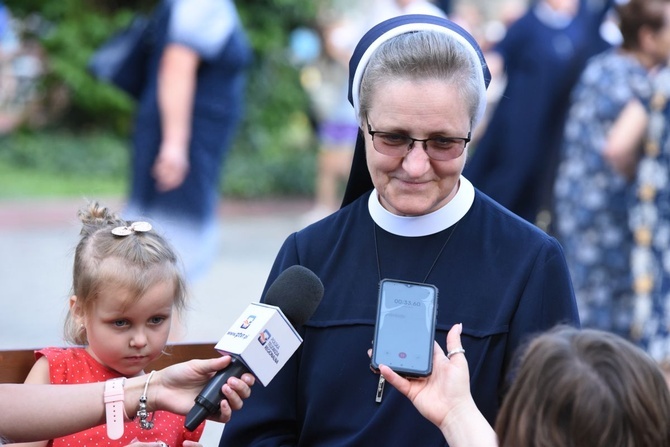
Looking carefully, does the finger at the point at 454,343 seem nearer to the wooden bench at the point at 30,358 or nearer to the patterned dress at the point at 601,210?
the wooden bench at the point at 30,358

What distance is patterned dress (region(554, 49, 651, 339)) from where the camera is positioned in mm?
6898

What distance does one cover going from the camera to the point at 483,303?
3.07 metres

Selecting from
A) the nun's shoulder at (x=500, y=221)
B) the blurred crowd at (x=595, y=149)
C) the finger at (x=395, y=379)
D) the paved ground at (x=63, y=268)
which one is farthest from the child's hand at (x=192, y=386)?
the blurred crowd at (x=595, y=149)

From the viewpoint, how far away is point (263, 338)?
2658mm

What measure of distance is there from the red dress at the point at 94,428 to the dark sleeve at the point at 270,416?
0.10 meters

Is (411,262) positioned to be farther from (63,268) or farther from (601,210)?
(63,268)

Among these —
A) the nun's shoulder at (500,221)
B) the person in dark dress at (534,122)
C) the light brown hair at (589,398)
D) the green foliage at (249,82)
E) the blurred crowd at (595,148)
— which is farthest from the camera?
the green foliage at (249,82)

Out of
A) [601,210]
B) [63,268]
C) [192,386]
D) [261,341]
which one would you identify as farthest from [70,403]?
[63,268]

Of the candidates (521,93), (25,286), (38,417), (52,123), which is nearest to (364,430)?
(38,417)

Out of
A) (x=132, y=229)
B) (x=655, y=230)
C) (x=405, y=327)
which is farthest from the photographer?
(x=655, y=230)

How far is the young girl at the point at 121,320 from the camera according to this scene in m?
3.22

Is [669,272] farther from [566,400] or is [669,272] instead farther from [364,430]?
[566,400]

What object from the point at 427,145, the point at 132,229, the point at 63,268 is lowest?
the point at 63,268

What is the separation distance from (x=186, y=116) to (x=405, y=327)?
13.4ft
